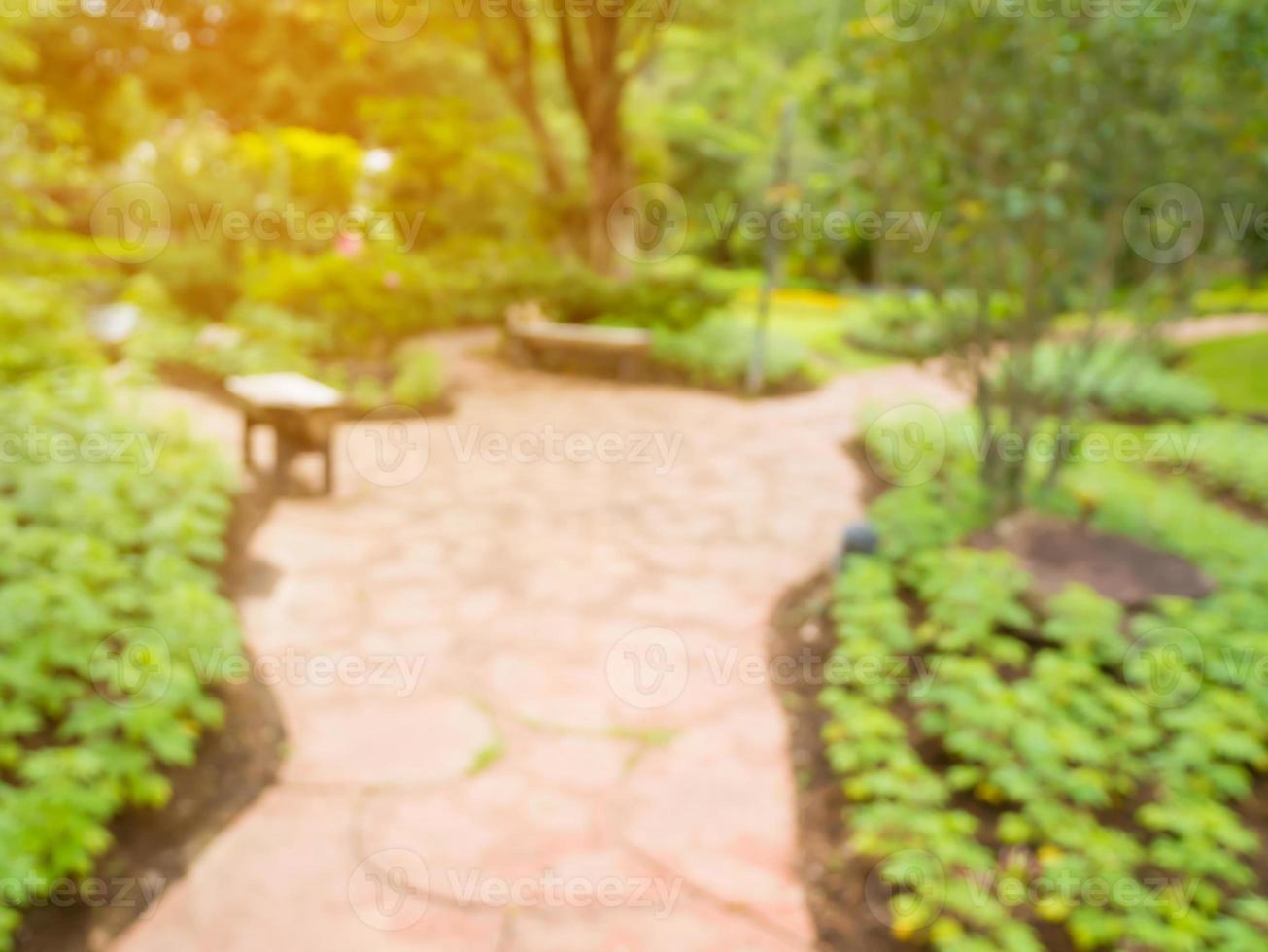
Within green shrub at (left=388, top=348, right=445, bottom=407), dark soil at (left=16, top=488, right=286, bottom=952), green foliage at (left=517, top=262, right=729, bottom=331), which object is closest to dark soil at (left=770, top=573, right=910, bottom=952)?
dark soil at (left=16, top=488, right=286, bottom=952)

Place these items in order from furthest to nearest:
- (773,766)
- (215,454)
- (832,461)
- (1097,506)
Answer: (832,461), (1097,506), (215,454), (773,766)

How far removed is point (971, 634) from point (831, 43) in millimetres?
3895

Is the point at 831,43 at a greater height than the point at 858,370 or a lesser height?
greater

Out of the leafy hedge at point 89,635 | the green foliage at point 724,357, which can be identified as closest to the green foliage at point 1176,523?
the green foliage at point 724,357

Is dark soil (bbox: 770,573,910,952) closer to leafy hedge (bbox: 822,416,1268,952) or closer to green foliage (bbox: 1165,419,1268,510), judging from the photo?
leafy hedge (bbox: 822,416,1268,952)

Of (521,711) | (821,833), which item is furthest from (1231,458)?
(521,711)

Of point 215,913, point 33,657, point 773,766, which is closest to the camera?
point 215,913

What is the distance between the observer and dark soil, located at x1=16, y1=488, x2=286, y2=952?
2.63 metres

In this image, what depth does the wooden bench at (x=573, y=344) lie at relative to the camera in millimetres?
10711

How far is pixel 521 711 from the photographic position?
3879 mm

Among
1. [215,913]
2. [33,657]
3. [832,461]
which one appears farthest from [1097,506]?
[33,657]

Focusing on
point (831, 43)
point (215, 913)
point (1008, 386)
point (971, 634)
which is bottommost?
point (215, 913)

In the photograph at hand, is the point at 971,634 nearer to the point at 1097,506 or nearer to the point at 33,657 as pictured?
the point at 1097,506

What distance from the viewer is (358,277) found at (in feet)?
32.0
